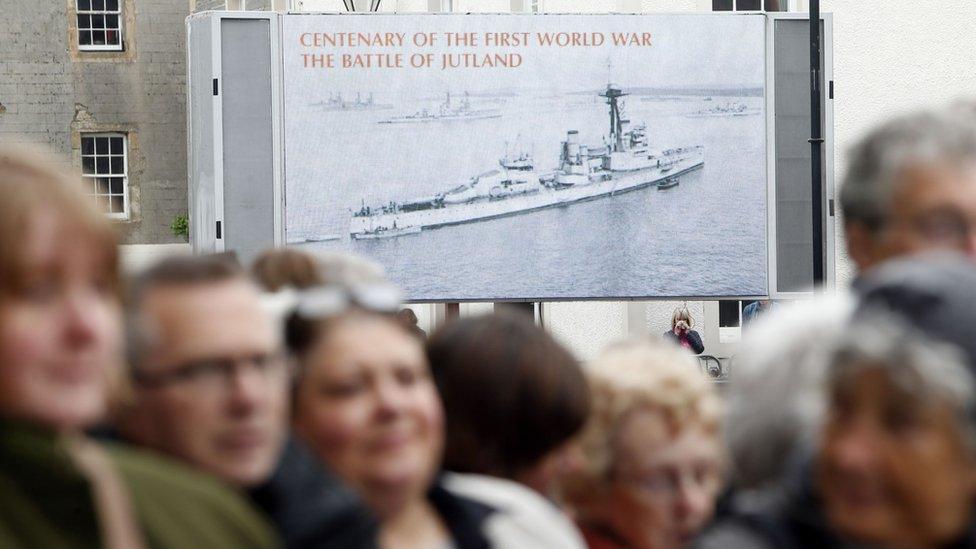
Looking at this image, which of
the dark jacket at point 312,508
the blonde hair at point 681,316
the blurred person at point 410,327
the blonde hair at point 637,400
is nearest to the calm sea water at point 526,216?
the blonde hair at point 681,316

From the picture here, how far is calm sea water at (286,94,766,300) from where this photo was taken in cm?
1989

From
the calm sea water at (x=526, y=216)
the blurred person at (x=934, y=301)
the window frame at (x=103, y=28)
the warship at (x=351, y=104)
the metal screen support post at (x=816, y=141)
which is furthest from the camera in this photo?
the window frame at (x=103, y=28)

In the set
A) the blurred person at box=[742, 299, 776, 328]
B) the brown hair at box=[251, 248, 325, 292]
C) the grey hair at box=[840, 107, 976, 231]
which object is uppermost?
the grey hair at box=[840, 107, 976, 231]

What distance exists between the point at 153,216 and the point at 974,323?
37185mm

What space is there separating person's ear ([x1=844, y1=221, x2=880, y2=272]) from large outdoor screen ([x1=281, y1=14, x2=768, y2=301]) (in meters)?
16.9

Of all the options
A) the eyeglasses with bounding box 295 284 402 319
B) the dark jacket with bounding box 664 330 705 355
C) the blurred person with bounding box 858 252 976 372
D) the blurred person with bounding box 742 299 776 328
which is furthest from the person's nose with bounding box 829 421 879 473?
the dark jacket with bounding box 664 330 705 355

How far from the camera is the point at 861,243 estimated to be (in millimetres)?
2738

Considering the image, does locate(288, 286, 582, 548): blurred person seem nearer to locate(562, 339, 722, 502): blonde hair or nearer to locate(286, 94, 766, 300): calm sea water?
locate(562, 339, 722, 502): blonde hair

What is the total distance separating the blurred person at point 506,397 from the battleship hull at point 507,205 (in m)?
17.0

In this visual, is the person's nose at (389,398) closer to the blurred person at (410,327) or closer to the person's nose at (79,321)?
the blurred person at (410,327)

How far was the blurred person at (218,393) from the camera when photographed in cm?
225

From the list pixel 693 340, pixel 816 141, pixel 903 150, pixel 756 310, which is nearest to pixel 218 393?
pixel 903 150

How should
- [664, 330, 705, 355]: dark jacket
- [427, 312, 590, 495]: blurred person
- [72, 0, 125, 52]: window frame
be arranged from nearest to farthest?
[427, 312, 590, 495]: blurred person
[664, 330, 705, 355]: dark jacket
[72, 0, 125, 52]: window frame

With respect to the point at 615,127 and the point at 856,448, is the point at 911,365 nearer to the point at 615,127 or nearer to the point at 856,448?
the point at 856,448
